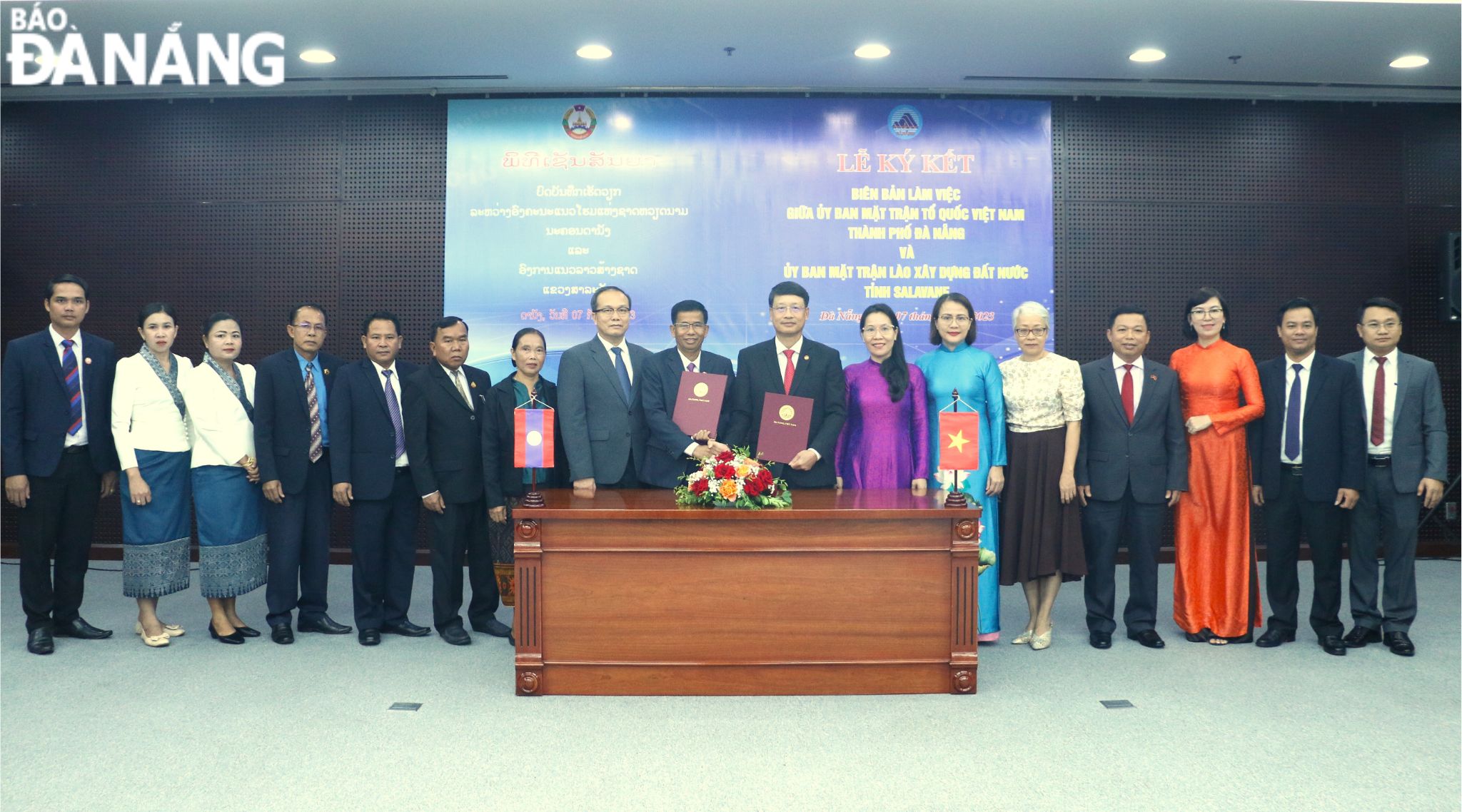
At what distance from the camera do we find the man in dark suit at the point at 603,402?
4.11 metres

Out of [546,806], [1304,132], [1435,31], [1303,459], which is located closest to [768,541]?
[546,806]

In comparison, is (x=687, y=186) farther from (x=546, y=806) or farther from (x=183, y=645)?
(x=546, y=806)

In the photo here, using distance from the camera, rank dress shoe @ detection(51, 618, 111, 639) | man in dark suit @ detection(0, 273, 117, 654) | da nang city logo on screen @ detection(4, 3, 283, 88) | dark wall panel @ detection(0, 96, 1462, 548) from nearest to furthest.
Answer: man in dark suit @ detection(0, 273, 117, 654)
dress shoe @ detection(51, 618, 111, 639)
da nang city logo on screen @ detection(4, 3, 283, 88)
dark wall panel @ detection(0, 96, 1462, 548)

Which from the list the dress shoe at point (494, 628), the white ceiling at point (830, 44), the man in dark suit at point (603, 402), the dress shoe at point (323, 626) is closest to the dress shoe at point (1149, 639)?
the man in dark suit at point (603, 402)

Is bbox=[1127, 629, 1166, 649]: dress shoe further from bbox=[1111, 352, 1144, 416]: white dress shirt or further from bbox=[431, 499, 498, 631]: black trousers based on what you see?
bbox=[431, 499, 498, 631]: black trousers

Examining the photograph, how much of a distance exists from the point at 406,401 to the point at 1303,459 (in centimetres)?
402

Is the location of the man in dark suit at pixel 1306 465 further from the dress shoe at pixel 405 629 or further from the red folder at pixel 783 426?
the dress shoe at pixel 405 629

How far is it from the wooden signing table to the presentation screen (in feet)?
9.58

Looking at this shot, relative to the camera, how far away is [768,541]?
3484 millimetres

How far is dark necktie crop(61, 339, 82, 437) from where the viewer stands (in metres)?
4.23

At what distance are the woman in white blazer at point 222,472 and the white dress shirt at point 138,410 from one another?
0.12 m

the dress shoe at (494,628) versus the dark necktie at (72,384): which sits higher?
the dark necktie at (72,384)

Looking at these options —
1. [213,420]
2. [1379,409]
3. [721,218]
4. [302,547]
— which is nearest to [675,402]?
[302,547]

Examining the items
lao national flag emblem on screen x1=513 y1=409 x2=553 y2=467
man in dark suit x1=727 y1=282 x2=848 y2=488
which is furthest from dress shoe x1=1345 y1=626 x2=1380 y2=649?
lao national flag emblem on screen x1=513 y1=409 x2=553 y2=467
